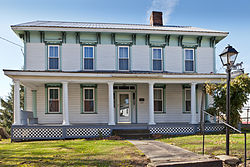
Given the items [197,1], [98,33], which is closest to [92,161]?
[98,33]

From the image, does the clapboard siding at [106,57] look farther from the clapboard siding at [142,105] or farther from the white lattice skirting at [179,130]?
the white lattice skirting at [179,130]

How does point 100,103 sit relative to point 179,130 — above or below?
above

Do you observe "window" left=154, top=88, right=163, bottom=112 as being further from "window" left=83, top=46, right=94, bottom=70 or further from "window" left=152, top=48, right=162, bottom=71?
"window" left=83, top=46, right=94, bottom=70

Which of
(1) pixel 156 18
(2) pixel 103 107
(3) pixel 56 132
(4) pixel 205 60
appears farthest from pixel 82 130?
(1) pixel 156 18

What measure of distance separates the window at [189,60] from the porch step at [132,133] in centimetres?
592

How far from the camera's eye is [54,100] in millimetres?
14734

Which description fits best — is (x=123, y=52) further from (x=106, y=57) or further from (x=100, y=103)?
(x=100, y=103)

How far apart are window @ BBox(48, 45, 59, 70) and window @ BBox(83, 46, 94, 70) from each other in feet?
5.97

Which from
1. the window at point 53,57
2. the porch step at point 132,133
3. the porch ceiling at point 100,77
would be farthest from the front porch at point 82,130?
the window at point 53,57

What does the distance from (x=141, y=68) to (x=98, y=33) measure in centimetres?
379

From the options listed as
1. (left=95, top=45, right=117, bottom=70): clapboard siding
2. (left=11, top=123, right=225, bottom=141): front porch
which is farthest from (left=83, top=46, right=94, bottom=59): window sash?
(left=11, top=123, right=225, bottom=141): front porch

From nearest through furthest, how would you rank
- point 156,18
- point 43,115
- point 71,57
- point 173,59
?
point 43,115 → point 71,57 → point 173,59 → point 156,18

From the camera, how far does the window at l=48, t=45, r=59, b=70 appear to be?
14.8 metres

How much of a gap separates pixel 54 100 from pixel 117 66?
4.77m
